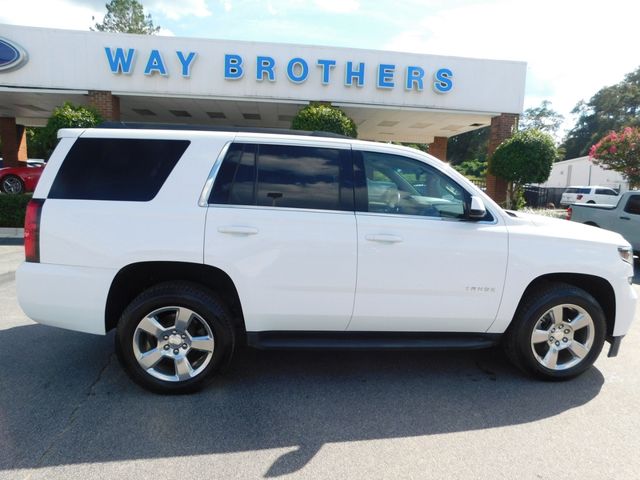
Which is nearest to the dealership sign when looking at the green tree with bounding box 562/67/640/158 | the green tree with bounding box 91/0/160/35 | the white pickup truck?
the white pickup truck

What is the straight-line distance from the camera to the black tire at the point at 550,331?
3531 mm

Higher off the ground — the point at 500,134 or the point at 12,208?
the point at 500,134

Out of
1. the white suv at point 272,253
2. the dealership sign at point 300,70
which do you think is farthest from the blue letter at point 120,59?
the white suv at point 272,253

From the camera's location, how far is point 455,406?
128 inches

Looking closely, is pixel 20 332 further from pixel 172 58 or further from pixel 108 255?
pixel 172 58

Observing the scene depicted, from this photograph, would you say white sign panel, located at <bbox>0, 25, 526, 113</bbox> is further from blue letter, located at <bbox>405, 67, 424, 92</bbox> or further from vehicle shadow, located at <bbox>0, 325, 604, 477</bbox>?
vehicle shadow, located at <bbox>0, 325, 604, 477</bbox>

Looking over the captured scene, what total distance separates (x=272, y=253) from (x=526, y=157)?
1297 centimetres

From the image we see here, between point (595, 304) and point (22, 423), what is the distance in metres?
4.28

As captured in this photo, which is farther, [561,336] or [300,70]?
[300,70]

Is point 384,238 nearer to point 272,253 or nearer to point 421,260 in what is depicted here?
point 421,260

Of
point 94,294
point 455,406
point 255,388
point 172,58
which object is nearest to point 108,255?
Result: point 94,294

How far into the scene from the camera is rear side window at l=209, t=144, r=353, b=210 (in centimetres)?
329

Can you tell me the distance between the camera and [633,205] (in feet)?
30.6

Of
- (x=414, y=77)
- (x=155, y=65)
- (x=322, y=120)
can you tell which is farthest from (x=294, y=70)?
(x=155, y=65)
